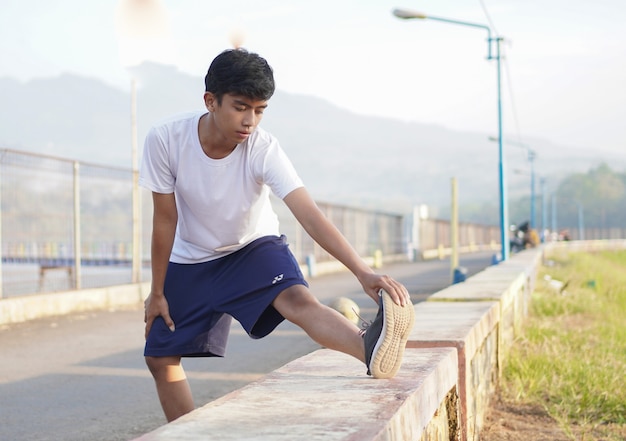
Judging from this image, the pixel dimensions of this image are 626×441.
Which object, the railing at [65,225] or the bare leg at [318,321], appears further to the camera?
Result: the railing at [65,225]

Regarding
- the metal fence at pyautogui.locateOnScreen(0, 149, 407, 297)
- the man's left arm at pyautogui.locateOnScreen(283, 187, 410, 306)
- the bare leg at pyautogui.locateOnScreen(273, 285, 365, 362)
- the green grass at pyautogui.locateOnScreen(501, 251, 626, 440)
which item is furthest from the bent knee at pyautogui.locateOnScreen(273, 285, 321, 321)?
the metal fence at pyautogui.locateOnScreen(0, 149, 407, 297)

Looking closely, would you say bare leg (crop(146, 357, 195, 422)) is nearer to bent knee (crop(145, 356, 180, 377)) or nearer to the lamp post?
bent knee (crop(145, 356, 180, 377))

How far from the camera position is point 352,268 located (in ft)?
12.1

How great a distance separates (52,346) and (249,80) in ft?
21.1

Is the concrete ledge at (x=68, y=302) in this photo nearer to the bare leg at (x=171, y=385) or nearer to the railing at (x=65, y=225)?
the railing at (x=65, y=225)

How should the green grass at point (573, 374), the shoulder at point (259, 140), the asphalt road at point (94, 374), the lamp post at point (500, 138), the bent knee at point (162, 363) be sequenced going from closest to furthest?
1. the shoulder at point (259, 140)
2. the bent knee at point (162, 363)
3. the green grass at point (573, 374)
4. the asphalt road at point (94, 374)
5. the lamp post at point (500, 138)

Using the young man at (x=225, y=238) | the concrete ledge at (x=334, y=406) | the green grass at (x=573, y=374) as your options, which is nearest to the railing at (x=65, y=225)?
the green grass at (x=573, y=374)

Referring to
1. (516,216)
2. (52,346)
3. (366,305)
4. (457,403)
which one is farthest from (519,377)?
(516,216)

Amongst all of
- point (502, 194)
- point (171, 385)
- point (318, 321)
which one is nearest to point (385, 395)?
point (318, 321)

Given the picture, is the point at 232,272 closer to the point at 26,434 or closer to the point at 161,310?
the point at 161,310

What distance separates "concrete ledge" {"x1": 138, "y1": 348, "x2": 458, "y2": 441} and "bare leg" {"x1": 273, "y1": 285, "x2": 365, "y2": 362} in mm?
134

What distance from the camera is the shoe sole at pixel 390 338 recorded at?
3503 mm

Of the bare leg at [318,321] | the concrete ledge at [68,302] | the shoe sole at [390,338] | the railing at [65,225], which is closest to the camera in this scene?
the shoe sole at [390,338]

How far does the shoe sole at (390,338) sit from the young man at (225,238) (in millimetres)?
71
